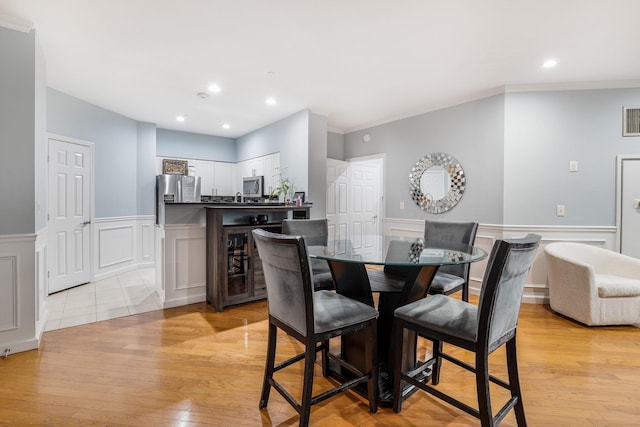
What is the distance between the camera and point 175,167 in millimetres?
5777

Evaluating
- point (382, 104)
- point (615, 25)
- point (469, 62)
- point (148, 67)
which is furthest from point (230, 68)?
point (615, 25)

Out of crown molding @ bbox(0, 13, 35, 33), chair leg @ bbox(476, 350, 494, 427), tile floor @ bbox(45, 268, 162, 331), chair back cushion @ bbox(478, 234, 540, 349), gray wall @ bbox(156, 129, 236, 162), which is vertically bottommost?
tile floor @ bbox(45, 268, 162, 331)

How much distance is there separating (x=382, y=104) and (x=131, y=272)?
476 cm

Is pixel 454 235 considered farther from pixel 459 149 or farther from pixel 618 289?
pixel 459 149

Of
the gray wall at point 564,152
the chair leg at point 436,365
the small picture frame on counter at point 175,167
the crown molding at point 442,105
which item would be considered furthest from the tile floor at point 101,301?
the gray wall at point 564,152

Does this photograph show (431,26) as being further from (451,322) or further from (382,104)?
(451,322)

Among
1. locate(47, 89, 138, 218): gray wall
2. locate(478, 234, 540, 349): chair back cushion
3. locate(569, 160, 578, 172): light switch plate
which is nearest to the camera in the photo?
locate(478, 234, 540, 349): chair back cushion

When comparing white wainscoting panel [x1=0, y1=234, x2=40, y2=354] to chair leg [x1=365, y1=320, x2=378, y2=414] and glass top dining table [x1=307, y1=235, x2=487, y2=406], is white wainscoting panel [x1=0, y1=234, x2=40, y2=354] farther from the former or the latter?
chair leg [x1=365, y1=320, x2=378, y2=414]

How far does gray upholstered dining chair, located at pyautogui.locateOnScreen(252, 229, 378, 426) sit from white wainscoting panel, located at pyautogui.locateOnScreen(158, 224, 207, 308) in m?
2.08

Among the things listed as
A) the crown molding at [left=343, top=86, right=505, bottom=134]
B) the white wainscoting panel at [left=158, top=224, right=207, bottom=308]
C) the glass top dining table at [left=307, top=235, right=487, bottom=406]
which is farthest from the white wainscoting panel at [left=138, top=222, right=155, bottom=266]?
the glass top dining table at [left=307, top=235, right=487, bottom=406]

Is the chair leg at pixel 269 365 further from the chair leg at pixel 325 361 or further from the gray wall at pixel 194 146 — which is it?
the gray wall at pixel 194 146

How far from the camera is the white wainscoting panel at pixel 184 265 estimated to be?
334 cm

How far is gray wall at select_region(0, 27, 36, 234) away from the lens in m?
2.33

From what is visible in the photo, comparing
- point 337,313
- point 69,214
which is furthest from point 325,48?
point 69,214
